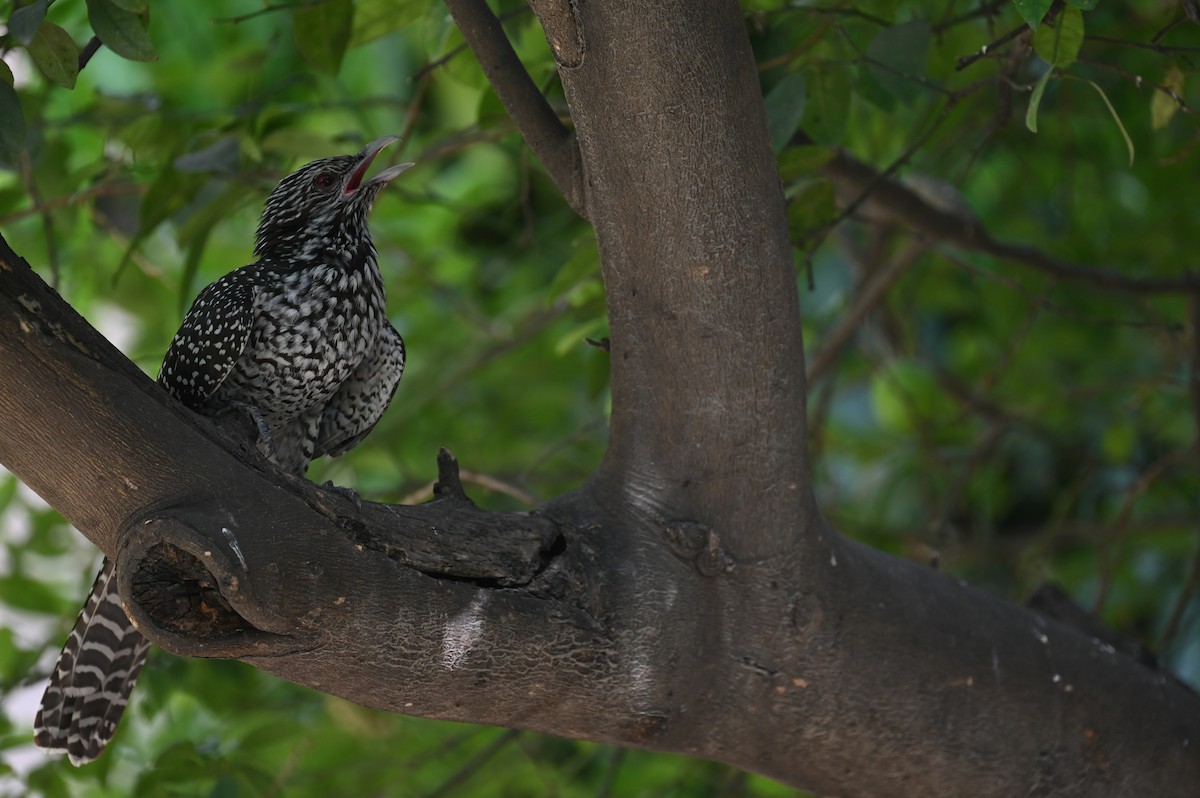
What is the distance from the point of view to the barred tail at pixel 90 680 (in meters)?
2.46

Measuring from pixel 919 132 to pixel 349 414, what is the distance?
148cm

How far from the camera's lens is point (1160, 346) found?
4301 mm

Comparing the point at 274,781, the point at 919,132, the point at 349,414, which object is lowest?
the point at 274,781

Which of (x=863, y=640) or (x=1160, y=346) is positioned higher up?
(x=1160, y=346)

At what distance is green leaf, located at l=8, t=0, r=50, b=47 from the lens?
181 cm

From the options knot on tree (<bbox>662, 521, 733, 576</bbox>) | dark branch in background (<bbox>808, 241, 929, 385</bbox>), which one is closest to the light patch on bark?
knot on tree (<bbox>662, 521, 733, 576</bbox>)

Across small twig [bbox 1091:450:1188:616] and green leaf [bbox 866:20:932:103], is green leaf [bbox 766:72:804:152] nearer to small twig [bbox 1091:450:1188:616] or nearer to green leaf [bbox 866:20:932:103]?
green leaf [bbox 866:20:932:103]

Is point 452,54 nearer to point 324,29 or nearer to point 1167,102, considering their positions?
point 324,29

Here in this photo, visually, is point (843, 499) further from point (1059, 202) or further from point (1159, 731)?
point (1159, 731)

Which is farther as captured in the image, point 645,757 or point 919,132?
point 645,757

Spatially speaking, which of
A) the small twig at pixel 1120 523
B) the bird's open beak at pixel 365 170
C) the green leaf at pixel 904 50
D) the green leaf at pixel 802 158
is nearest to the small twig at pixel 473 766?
the bird's open beak at pixel 365 170

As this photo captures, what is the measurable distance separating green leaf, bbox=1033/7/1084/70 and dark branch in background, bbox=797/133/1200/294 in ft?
2.75

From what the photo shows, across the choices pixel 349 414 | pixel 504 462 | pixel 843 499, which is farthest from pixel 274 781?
pixel 843 499

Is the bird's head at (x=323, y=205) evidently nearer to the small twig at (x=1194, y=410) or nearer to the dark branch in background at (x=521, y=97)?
the dark branch in background at (x=521, y=97)
